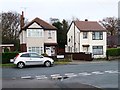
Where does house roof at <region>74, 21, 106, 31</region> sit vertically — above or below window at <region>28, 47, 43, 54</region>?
above

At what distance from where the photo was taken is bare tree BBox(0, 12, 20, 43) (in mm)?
60134

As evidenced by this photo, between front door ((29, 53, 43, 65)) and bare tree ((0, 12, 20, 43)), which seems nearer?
front door ((29, 53, 43, 65))

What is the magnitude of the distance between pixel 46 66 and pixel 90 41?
21.3 metres

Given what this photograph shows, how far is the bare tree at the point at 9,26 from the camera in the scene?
6013cm

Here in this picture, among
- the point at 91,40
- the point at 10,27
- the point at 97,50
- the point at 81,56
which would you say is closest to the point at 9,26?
the point at 10,27

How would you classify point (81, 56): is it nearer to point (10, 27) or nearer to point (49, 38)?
point (49, 38)

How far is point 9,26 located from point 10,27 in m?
0.47

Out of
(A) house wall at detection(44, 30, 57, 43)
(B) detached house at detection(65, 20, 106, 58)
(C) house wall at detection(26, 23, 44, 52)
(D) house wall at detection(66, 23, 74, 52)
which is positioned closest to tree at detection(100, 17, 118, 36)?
(D) house wall at detection(66, 23, 74, 52)

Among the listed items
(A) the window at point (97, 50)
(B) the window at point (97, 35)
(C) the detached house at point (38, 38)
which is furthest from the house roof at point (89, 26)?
(C) the detached house at point (38, 38)

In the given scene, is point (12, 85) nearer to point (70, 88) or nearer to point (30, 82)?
point (30, 82)

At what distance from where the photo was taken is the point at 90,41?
49094mm

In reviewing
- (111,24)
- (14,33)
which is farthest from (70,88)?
(111,24)

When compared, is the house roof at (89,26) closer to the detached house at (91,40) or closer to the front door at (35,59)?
the detached house at (91,40)

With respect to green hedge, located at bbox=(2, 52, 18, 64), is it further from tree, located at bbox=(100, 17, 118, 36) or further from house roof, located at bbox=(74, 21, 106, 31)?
tree, located at bbox=(100, 17, 118, 36)
